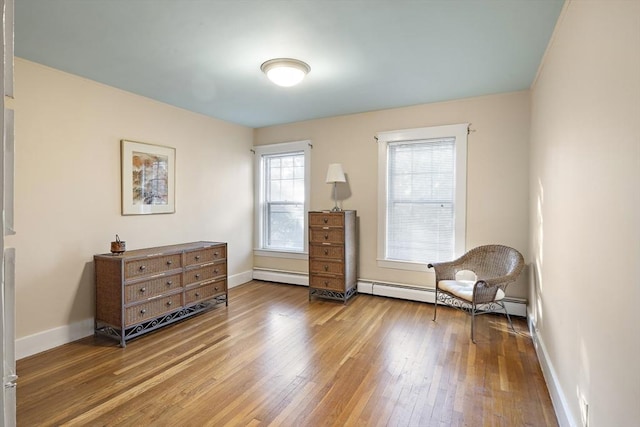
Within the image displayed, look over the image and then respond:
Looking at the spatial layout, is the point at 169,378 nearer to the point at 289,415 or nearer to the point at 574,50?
the point at 289,415

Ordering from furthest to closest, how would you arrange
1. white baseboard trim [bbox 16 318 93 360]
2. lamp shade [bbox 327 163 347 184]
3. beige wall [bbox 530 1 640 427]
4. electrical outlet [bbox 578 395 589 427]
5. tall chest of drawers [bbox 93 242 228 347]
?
lamp shade [bbox 327 163 347 184], tall chest of drawers [bbox 93 242 228 347], white baseboard trim [bbox 16 318 93 360], electrical outlet [bbox 578 395 589 427], beige wall [bbox 530 1 640 427]

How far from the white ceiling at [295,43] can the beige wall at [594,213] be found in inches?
20.7

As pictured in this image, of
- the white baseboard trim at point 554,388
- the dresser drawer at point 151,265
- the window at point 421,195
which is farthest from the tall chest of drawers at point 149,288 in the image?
the white baseboard trim at point 554,388

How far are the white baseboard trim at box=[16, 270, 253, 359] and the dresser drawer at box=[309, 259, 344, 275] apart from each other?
2.43 meters

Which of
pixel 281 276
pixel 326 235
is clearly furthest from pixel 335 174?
pixel 281 276

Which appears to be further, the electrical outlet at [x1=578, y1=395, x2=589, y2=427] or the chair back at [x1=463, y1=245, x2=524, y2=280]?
the chair back at [x1=463, y1=245, x2=524, y2=280]

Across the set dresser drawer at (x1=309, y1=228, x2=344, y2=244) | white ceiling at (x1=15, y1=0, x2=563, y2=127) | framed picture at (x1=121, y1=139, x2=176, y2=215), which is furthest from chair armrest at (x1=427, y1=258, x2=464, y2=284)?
framed picture at (x1=121, y1=139, x2=176, y2=215)

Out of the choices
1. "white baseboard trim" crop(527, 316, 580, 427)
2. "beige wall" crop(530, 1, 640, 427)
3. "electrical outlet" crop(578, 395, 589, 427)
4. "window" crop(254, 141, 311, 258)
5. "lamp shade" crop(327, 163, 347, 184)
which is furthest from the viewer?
"window" crop(254, 141, 311, 258)

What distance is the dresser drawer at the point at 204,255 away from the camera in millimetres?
3537

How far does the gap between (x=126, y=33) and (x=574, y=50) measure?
284 centimetres

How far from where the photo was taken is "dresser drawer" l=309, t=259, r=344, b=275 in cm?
406

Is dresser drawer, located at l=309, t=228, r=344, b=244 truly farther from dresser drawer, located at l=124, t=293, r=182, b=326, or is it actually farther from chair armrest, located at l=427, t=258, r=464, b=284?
dresser drawer, located at l=124, t=293, r=182, b=326

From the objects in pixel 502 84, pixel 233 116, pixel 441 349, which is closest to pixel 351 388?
pixel 441 349

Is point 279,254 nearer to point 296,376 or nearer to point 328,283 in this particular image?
point 328,283
